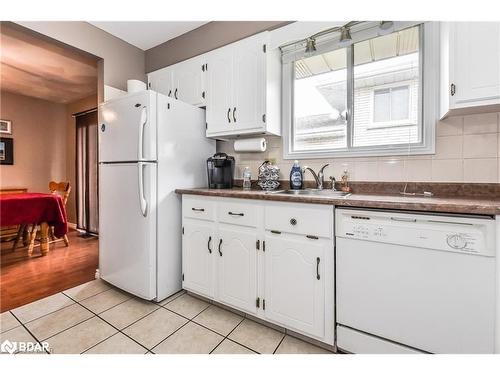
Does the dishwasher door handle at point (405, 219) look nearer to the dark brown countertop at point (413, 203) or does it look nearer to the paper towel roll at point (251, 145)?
the dark brown countertop at point (413, 203)

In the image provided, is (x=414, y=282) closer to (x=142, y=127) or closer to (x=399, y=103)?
(x=399, y=103)

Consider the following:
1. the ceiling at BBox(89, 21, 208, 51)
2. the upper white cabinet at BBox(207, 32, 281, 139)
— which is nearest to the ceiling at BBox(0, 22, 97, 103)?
the ceiling at BBox(89, 21, 208, 51)

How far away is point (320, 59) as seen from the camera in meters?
2.05

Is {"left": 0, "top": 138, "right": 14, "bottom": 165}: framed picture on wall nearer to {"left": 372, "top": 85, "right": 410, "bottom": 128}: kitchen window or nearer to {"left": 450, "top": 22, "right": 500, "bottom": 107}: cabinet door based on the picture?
{"left": 372, "top": 85, "right": 410, "bottom": 128}: kitchen window

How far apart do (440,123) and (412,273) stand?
105 cm

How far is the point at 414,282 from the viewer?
1135 millimetres

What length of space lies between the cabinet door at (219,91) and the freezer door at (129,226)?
0.73 metres

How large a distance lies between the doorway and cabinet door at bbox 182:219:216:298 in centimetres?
302

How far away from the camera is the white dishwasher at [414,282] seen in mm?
1021

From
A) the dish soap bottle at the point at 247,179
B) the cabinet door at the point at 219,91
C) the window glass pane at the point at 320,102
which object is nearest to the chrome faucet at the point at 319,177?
the window glass pane at the point at 320,102

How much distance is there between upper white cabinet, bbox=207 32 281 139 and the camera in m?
1.99

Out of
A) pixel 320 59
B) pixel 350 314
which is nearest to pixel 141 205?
pixel 350 314
